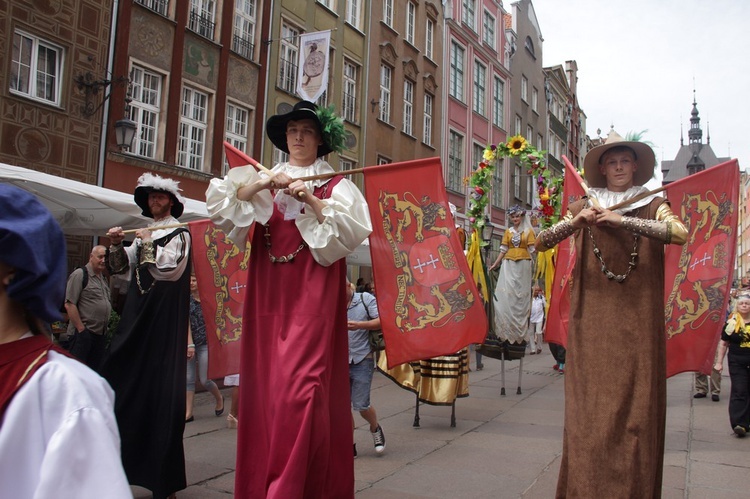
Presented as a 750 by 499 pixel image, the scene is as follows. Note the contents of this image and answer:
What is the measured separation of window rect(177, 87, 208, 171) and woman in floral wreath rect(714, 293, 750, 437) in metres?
12.1

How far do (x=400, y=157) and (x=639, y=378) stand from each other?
72.5ft

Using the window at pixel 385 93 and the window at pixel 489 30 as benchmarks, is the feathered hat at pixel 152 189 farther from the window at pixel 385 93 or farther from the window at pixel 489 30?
the window at pixel 489 30

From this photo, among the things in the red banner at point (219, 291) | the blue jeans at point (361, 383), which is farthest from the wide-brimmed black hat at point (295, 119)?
the blue jeans at point (361, 383)

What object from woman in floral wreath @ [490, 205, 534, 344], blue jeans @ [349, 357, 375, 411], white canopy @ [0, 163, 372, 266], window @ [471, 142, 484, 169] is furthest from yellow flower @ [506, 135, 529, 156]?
window @ [471, 142, 484, 169]

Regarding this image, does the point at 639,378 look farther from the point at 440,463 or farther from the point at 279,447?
the point at 440,463

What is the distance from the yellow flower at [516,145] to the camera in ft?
34.3

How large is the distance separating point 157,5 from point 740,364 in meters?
13.5

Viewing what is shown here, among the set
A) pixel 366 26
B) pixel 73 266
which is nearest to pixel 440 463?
pixel 73 266

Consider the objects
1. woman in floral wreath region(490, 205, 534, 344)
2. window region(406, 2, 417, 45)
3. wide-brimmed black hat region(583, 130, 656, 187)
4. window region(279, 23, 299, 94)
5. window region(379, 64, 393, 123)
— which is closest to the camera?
wide-brimmed black hat region(583, 130, 656, 187)

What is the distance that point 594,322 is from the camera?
13.1 ft

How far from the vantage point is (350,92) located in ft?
74.2

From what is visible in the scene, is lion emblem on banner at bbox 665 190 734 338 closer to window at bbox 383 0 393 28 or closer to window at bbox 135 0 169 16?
window at bbox 135 0 169 16

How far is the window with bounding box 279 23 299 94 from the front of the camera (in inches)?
754

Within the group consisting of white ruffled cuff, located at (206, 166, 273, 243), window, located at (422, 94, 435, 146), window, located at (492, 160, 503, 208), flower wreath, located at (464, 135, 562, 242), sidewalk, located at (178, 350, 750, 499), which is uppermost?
window, located at (422, 94, 435, 146)
